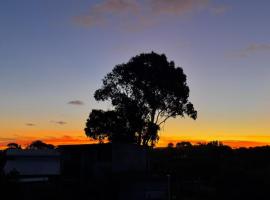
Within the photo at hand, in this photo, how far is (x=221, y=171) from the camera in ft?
184

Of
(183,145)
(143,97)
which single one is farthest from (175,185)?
(183,145)

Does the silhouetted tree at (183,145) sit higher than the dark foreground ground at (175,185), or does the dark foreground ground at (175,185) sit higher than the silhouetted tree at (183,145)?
the silhouetted tree at (183,145)

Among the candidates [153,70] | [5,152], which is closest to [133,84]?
[153,70]

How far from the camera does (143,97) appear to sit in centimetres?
5675

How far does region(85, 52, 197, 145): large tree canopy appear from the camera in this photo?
5672 centimetres

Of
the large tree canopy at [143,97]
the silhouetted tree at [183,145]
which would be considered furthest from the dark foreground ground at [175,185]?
the silhouetted tree at [183,145]

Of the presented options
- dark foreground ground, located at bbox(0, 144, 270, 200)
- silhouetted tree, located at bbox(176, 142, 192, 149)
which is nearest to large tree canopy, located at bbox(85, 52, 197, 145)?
dark foreground ground, located at bbox(0, 144, 270, 200)

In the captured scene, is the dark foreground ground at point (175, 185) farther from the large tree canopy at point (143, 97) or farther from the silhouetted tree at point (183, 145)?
the silhouetted tree at point (183, 145)

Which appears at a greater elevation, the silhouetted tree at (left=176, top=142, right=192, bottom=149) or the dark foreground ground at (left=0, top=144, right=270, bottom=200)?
the silhouetted tree at (left=176, top=142, right=192, bottom=149)

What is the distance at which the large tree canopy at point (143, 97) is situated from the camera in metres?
56.7

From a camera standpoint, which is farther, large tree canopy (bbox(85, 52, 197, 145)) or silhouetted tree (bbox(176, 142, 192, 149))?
silhouetted tree (bbox(176, 142, 192, 149))

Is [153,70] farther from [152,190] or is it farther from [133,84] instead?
[152,190]

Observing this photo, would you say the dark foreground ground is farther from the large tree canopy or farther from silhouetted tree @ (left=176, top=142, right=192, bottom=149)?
silhouetted tree @ (left=176, top=142, right=192, bottom=149)

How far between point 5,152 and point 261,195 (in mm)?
22688
